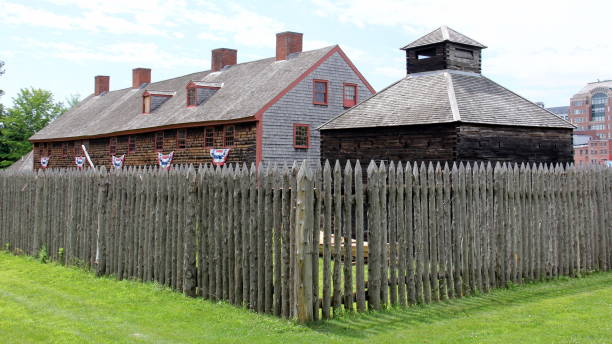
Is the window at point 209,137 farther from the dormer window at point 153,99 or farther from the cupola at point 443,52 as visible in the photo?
the cupola at point 443,52

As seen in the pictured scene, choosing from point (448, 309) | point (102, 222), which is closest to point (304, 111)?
point (102, 222)

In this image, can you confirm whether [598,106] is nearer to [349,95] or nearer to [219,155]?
[349,95]

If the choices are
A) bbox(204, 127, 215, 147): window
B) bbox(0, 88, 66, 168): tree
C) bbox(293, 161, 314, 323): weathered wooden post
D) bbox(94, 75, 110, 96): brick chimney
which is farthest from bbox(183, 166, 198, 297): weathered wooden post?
bbox(0, 88, 66, 168): tree

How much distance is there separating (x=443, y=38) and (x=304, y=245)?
17.7 meters

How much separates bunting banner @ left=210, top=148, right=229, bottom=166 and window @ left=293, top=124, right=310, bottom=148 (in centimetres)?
346

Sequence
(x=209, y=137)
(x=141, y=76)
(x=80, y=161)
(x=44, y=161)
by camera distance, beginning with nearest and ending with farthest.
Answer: (x=209, y=137) < (x=80, y=161) < (x=141, y=76) < (x=44, y=161)

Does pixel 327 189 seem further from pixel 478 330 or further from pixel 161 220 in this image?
pixel 161 220

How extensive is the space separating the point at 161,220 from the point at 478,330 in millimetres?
5423

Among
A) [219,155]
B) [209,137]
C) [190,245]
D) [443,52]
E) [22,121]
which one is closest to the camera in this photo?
[190,245]

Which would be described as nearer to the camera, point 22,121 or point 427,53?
point 427,53

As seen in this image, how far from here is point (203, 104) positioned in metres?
34.8

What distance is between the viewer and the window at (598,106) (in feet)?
588

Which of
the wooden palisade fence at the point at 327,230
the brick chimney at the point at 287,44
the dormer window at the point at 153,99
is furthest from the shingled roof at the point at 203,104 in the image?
the wooden palisade fence at the point at 327,230

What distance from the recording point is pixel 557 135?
72.4 ft
